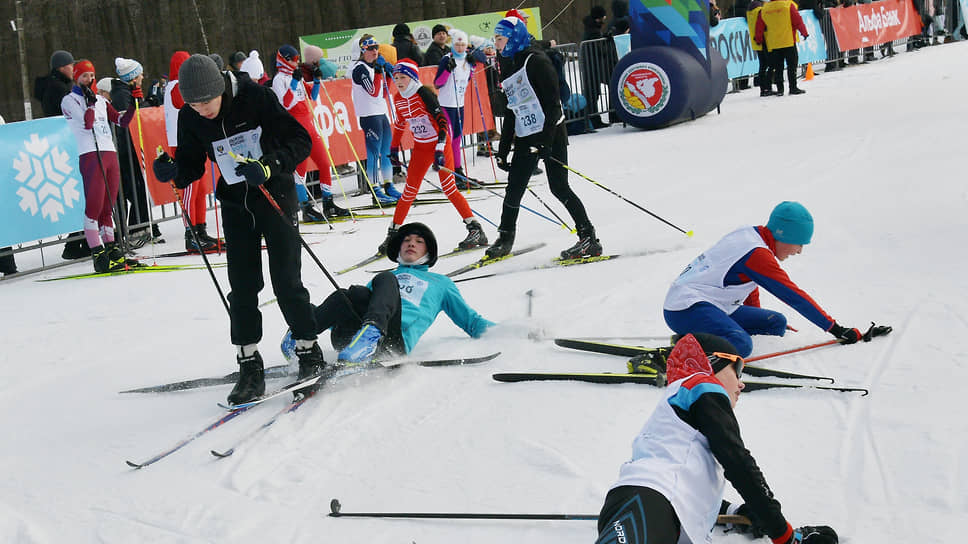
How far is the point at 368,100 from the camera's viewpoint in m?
11.4

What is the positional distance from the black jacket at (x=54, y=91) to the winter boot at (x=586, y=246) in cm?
531

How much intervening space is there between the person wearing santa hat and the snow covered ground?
58cm

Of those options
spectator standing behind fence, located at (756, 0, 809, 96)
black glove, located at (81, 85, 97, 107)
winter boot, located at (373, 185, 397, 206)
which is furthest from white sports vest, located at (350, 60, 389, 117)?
spectator standing behind fence, located at (756, 0, 809, 96)

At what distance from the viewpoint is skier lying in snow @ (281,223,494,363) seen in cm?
507

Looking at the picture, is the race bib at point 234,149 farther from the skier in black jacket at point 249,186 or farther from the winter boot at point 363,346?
the winter boot at point 363,346

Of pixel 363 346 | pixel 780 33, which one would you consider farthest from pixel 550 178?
pixel 780 33

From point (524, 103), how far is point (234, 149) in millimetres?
3302

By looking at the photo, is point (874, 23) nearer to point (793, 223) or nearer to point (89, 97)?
point (89, 97)

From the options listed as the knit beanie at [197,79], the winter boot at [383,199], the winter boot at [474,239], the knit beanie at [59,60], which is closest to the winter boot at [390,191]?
the winter boot at [383,199]

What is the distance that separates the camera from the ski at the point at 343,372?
4.39m

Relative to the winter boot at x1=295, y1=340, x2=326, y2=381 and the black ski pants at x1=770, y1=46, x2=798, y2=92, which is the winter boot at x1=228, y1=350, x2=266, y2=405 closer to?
the winter boot at x1=295, y1=340, x2=326, y2=381

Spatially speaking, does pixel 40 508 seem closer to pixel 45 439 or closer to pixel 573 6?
pixel 45 439

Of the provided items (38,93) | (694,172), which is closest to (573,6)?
(694,172)

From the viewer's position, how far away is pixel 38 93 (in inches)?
386
